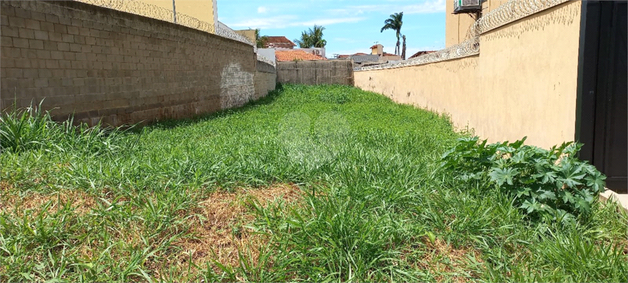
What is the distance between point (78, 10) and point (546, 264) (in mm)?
6239

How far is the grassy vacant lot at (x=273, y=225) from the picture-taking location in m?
2.15

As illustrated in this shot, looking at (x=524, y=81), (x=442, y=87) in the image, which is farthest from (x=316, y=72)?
(x=524, y=81)

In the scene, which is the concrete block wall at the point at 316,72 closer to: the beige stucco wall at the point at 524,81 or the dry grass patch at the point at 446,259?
the beige stucco wall at the point at 524,81

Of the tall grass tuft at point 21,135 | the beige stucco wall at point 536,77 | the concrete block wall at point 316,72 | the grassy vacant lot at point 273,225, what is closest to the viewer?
the grassy vacant lot at point 273,225

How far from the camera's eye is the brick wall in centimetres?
471

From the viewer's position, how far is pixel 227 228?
8.52 ft

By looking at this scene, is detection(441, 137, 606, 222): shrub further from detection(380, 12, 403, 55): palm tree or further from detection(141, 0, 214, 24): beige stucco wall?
detection(380, 12, 403, 55): palm tree

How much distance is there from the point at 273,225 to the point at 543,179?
1802 mm

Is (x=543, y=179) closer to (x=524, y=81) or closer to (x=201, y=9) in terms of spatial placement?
(x=524, y=81)

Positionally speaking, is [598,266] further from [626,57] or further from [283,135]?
[283,135]

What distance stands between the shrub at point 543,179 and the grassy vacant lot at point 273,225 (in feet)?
0.28

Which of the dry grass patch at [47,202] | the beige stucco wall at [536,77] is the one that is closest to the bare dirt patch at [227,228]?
the dry grass patch at [47,202]

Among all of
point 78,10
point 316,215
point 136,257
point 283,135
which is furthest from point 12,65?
point 316,215

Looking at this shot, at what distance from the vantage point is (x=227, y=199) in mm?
2889
